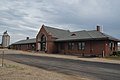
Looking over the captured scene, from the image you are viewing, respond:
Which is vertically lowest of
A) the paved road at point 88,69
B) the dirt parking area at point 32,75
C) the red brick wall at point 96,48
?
the paved road at point 88,69

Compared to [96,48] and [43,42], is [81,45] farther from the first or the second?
[43,42]

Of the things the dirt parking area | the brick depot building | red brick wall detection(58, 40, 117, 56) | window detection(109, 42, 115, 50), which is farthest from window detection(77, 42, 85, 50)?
the dirt parking area

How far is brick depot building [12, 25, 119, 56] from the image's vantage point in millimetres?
36812

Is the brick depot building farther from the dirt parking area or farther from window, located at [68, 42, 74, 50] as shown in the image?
the dirt parking area

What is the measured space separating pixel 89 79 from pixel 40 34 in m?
41.5

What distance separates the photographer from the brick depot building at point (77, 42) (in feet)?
121

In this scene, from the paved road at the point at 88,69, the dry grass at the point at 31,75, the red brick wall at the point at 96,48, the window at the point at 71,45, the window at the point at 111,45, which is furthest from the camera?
the window at the point at 71,45

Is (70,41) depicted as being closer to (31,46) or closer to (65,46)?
(65,46)

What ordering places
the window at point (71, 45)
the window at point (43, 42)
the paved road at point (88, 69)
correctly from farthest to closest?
the window at point (43, 42) → the window at point (71, 45) → the paved road at point (88, 69)

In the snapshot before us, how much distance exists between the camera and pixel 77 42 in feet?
137

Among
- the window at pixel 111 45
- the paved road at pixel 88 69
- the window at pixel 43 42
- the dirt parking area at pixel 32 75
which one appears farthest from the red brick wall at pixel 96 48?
the dirt parking area at pixel 32 75

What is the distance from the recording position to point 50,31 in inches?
1999

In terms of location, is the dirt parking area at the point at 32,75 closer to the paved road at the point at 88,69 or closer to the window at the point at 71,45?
the paved road at the point at 88,69

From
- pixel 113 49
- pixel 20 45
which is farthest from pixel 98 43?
pixel 20 45
